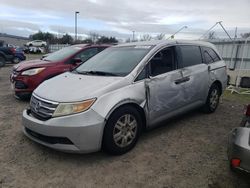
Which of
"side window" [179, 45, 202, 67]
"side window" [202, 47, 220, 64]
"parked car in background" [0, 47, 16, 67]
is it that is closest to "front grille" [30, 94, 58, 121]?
"side window" [179, 45, 202, 67]

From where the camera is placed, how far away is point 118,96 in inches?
138

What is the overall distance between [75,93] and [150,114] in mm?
1281

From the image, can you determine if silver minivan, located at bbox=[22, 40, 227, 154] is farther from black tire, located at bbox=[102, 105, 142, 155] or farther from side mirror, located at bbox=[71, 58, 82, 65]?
side mirror, located at bbox=[71, 58, 82, 65]

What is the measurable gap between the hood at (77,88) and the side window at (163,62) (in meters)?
0.71

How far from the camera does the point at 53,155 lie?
144 inches

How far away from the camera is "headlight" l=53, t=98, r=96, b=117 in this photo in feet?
10.6

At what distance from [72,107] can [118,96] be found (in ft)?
2.20

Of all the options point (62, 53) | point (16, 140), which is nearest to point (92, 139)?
point (16, 140)

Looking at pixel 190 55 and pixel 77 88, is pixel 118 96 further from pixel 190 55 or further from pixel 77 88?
pixel 190 55

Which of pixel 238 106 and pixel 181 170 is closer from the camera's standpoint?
pixel 181 170

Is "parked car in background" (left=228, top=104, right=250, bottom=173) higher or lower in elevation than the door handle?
lower

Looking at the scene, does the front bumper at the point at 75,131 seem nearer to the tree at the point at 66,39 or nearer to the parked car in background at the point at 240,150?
the parked car in background at the point at 240,150

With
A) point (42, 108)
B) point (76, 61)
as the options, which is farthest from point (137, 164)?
point (76, 61)

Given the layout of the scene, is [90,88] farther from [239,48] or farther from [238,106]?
[239,48]
